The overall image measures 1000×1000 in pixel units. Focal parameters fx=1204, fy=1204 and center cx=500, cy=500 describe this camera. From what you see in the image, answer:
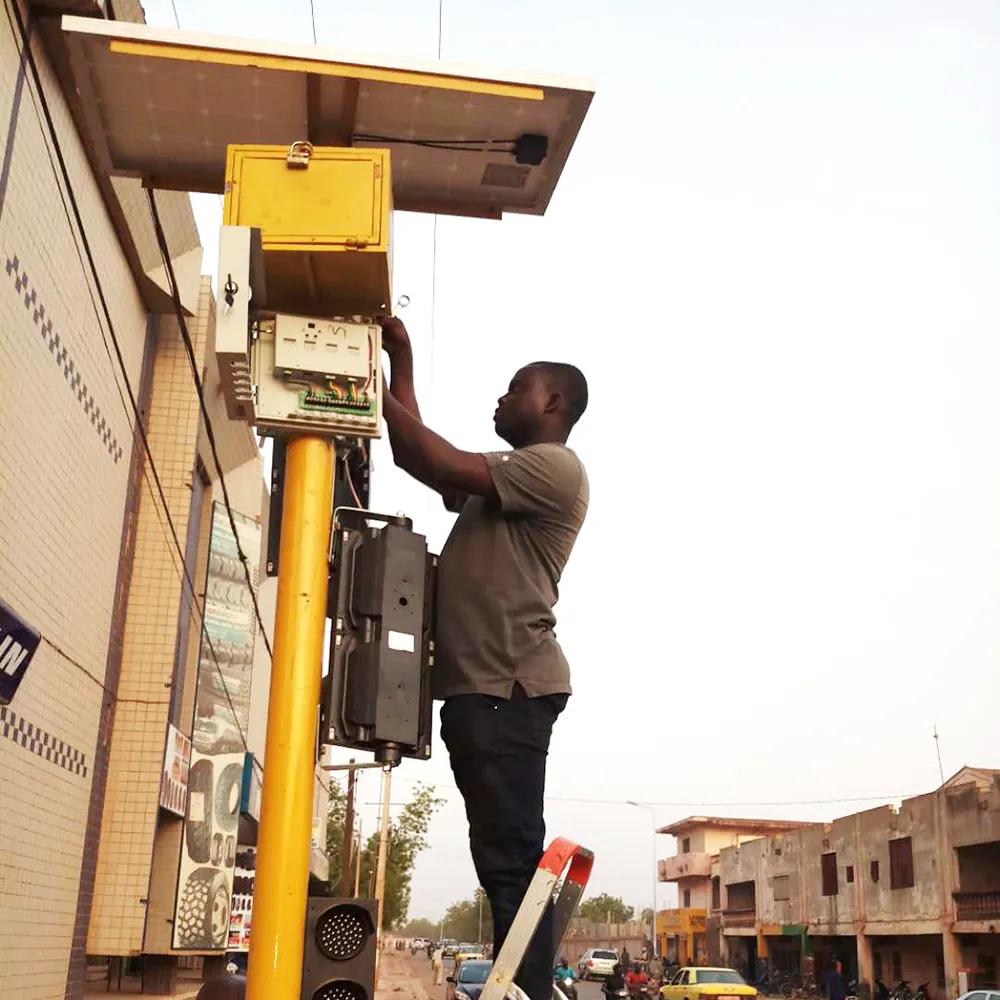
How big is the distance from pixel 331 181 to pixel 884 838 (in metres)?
39.2

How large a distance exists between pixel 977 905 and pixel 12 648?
33142mm

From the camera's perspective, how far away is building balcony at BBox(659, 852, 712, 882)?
207ft

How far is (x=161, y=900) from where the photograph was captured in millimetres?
13633

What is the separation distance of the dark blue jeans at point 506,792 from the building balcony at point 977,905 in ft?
108

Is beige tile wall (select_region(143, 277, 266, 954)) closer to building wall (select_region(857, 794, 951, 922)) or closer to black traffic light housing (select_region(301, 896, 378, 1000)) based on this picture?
black traffic light housing (select_region(301, 896, 378, 1000))

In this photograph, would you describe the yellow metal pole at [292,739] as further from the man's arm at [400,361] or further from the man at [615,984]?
the man at [615,984]

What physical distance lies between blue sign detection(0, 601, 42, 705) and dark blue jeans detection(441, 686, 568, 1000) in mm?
2899

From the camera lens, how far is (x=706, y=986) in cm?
2828

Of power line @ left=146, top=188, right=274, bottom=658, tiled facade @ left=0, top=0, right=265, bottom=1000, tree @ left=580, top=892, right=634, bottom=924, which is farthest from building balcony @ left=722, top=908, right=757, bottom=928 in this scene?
tree @ left=580, top=892, right=634, bottom=924

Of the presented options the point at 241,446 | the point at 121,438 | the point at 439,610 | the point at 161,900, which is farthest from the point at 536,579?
the point at 241,446

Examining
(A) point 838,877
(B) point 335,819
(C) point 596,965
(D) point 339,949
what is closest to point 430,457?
(D) point 339,949

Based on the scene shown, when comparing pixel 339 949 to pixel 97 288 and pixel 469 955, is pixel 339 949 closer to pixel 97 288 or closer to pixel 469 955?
pixel 97 288

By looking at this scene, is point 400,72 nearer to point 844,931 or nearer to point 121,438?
point 121,438

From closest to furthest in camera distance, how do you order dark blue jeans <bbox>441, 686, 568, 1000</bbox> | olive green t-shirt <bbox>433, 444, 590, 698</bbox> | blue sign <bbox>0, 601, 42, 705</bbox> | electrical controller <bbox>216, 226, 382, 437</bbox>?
1. dark blue jeans <bbox>441, 686, 568, 1000</bbox>
2. electrical controller <bbox>216, 226, 382, 437</bbox>
3. olive green t-shirt <bbox>433, 444, 590, 698</bbox>
4. blue sign <bbox>0, 601, 42, 705</bbox>
